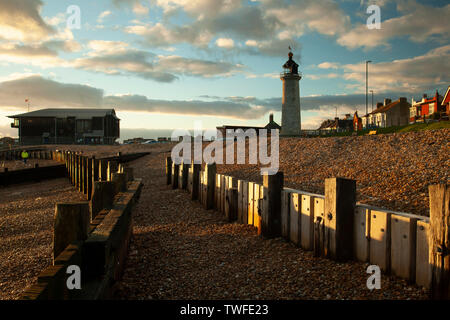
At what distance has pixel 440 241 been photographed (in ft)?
10.7

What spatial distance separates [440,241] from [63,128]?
63.6 m

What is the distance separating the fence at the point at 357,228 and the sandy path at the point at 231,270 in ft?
0.62

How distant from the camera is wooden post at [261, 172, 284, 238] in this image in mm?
5941

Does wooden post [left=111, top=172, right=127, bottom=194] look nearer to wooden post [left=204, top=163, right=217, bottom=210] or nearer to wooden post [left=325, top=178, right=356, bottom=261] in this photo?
wooden post [left=204, top=163, right=217, bottom=210]

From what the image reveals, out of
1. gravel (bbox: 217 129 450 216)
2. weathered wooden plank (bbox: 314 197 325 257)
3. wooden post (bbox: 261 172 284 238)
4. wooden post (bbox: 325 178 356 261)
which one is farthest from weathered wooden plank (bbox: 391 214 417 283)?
gravel (bbox: 217 129 450 216)

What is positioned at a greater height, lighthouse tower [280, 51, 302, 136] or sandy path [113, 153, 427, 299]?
lighthouse tower [280, 51, 302, 136]

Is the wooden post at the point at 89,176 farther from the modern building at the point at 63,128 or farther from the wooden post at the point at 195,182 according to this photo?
the modern building at the point at 63,128

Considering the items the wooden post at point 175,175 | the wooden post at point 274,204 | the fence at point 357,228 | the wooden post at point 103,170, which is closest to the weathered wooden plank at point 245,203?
the fence at point 357,228

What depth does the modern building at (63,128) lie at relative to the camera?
57562mm

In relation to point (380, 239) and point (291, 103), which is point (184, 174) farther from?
point (291, 103)

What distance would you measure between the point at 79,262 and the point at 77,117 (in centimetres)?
6092

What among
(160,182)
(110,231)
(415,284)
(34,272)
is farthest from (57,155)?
(415,284)

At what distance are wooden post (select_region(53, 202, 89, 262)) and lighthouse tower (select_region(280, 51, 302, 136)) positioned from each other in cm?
4374

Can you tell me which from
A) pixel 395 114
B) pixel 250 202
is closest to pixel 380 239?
pixel 250 202
